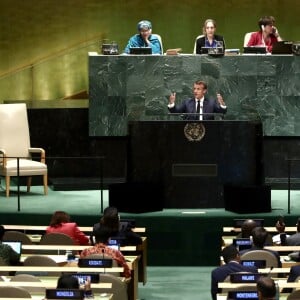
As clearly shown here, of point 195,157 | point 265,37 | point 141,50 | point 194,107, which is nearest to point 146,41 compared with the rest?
point 141,50

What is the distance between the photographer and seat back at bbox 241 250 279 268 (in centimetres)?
1258

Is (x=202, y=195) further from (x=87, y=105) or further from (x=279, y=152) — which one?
(x=87, y=105)

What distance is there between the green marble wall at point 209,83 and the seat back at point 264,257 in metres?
5.27


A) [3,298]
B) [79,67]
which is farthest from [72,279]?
[79,67]

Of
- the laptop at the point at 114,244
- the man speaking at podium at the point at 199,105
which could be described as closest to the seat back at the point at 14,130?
the man speaking at podium at the point at 199,105

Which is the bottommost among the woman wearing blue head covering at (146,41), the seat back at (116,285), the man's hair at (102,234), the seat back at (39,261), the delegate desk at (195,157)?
the seat back at (116,285)

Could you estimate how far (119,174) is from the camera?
1831 centimetres

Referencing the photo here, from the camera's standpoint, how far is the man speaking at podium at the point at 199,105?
1689cm

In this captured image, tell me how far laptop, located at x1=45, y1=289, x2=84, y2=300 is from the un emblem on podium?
6.70 m

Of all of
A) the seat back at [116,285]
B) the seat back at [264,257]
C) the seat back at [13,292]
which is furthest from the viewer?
the seat back at [264,257]

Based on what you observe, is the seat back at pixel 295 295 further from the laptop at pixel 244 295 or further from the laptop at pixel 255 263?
the laptop at pixel 255 263

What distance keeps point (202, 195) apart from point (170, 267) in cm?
114

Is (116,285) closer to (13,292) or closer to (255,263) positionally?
(13,292)

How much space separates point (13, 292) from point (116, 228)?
128 inches
